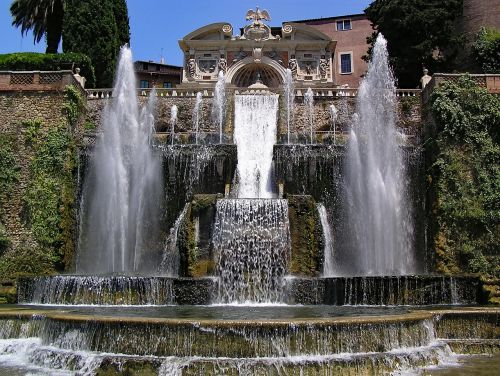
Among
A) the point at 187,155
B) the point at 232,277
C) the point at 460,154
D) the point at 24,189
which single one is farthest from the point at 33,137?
the point at 460,154

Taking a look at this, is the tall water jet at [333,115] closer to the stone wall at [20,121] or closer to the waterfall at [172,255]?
the waterfall at [172,255]

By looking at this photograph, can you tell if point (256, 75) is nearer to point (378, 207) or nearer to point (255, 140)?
point (255, 140)

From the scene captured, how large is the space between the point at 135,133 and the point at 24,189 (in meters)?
4.76

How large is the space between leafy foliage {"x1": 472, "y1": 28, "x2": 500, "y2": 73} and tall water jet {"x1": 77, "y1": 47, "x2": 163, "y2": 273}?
1766cm

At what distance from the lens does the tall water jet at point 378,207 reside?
1880 centimetres

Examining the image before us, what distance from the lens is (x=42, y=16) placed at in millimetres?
31953

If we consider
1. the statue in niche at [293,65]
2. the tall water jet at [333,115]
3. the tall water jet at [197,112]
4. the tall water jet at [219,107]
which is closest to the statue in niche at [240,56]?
the statue in niche at [293,65]

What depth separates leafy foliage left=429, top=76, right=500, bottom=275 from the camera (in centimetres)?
1756

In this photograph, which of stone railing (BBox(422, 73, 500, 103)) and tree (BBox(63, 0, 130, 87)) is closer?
stone railing (BBox(422, 73, 500, 103))

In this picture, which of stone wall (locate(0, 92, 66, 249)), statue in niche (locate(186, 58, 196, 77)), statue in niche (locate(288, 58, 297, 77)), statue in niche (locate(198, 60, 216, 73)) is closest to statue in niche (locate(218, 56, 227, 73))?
statue in niche (locate(198, 60, 216, 73))

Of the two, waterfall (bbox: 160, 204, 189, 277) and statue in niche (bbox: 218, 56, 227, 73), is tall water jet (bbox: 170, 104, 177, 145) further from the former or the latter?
statue in niche (bbox: 218, 56, 227, 73)

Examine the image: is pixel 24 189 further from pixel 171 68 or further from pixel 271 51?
pixel 171 68

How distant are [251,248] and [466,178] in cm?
810

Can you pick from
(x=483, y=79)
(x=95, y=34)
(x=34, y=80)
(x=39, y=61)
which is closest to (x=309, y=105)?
(x=483, y=79)
